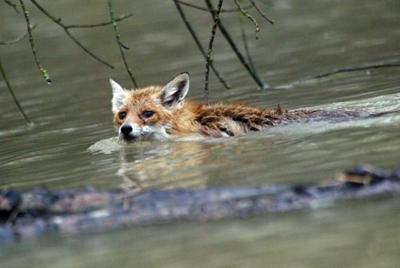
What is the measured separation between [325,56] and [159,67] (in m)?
2.79

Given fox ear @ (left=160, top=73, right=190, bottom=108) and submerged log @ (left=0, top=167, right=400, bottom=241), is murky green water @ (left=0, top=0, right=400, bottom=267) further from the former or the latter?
fox ear @ (left=160, top=73, right=190, bottom=108)

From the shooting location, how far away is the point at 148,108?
1180cm

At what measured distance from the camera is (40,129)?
1387cm

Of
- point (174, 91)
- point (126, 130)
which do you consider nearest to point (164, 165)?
point (126, 130)

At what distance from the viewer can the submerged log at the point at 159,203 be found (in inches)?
275

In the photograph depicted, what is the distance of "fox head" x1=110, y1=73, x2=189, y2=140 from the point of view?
1158cm

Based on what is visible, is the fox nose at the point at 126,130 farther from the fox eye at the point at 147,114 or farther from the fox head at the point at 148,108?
the fox eye at the point at 147,114

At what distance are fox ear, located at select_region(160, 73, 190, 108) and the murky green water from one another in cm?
57

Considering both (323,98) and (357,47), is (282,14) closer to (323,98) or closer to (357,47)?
(357,47)

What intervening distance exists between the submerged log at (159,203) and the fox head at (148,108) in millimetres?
4020

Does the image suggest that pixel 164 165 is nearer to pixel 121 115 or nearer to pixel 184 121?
pixel 184 121

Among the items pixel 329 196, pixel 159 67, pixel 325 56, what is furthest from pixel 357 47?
pixel 329 196

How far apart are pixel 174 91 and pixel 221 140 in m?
1.08

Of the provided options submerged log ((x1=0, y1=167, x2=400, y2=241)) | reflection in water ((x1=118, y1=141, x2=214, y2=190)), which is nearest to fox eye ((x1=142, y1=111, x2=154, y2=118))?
reflection in water ((x1=118, y1=141, x2=214, y2=190))
